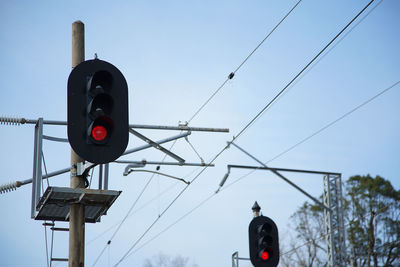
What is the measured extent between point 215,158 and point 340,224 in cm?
364

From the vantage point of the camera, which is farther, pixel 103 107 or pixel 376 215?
pixel 376 215

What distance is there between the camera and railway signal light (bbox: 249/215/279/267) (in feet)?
44.1

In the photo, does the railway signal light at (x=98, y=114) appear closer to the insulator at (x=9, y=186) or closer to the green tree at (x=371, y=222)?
the insulator at (x=9, y=186)

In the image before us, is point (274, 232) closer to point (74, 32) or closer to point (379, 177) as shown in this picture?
point (74, 32)

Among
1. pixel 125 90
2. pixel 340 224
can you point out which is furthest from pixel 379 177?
pixel 125 90

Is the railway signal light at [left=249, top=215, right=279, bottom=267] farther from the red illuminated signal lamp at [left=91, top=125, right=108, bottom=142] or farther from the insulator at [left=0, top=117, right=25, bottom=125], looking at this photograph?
the red illuminated signal lamp at [left=91, top=125, right=108, bottom=142]

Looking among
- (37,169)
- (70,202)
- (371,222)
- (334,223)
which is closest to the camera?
(70,202)

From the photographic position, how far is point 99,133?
4.88 m

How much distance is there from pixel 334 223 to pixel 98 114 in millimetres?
12323

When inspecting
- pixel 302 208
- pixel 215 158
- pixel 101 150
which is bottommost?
pixel 101 150

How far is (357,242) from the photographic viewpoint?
37.2 meters

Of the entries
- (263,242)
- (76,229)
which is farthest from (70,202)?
(263,242)

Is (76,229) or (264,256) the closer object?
(76,229)

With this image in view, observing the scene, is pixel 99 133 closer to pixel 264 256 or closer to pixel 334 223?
pixel 264 256
